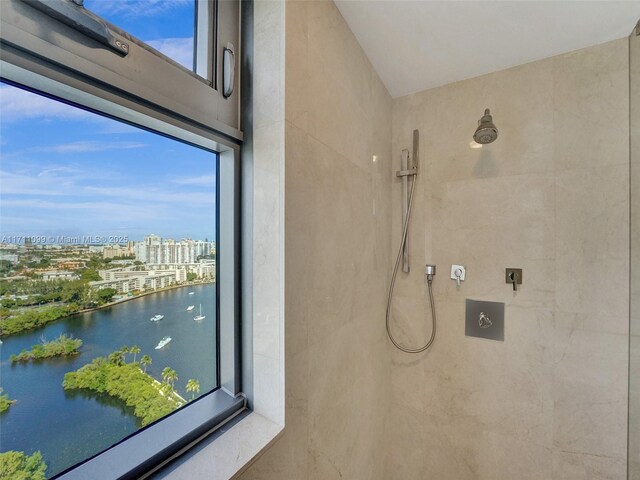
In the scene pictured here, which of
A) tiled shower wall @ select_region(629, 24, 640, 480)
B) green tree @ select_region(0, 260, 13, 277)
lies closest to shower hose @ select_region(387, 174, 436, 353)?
tiled shower wall @ select_region(629, 24, 640, 480)

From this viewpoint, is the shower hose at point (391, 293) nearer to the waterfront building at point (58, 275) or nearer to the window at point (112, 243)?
the window at point (112, 243)

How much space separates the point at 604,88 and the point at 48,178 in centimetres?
206

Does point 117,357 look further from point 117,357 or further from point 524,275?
point 524,275

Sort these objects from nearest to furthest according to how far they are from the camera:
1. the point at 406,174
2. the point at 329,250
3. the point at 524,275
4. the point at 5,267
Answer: the point at 5,267 → the point at 329,250 → the point at 524,275 → the point at 406,174

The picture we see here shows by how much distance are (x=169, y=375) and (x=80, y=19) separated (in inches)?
32.1

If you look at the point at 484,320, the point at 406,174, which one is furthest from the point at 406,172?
the point at 484,320

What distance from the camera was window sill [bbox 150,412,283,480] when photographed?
2.00 feet

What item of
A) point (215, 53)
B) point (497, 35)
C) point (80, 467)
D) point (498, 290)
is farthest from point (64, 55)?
point (498, 290)

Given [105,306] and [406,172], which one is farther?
[406,172]

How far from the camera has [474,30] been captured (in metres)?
1.18

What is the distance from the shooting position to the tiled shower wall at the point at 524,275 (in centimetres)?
123

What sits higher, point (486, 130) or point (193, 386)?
point (486, 130)

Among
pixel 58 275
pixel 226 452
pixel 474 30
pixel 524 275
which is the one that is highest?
pixel 474 30

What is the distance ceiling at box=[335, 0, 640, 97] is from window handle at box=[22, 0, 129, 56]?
34.4 inches
